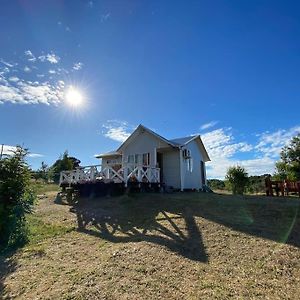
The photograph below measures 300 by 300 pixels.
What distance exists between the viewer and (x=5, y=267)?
6.41m

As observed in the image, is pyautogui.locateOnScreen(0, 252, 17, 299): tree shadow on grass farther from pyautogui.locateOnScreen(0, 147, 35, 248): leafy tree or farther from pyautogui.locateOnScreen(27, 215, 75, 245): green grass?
pyautogui.locateOnScreen(27, 215, 75, 245): green grass

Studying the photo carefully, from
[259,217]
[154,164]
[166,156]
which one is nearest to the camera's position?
[259,217]

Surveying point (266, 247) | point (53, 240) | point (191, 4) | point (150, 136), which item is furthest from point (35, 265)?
point (150, 136)

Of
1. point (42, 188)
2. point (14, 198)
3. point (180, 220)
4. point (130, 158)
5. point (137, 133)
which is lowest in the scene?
point (180, 220)

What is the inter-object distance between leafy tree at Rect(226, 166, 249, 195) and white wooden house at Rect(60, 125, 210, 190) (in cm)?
Answer: 267

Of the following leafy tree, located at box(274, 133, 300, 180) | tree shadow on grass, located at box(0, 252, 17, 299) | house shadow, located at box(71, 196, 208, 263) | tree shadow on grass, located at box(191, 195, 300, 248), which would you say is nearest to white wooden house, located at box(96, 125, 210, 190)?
house shadow, located at box(71, 196, 208, 263)

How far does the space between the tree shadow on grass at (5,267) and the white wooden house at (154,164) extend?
8544mm

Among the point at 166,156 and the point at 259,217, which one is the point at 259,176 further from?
the point at 259,217

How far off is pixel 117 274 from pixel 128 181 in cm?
1020

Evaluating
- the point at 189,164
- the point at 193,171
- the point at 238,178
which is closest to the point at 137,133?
the point at 189,164

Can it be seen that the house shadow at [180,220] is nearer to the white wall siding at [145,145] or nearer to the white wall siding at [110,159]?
the white wall siding at [145,145]

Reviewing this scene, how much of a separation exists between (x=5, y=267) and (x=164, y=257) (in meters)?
4.04

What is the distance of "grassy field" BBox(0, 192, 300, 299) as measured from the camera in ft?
15.8

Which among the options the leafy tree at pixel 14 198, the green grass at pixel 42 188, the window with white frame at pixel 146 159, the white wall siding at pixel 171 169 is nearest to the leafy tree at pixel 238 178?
the white wall siding at pixel 171 169
